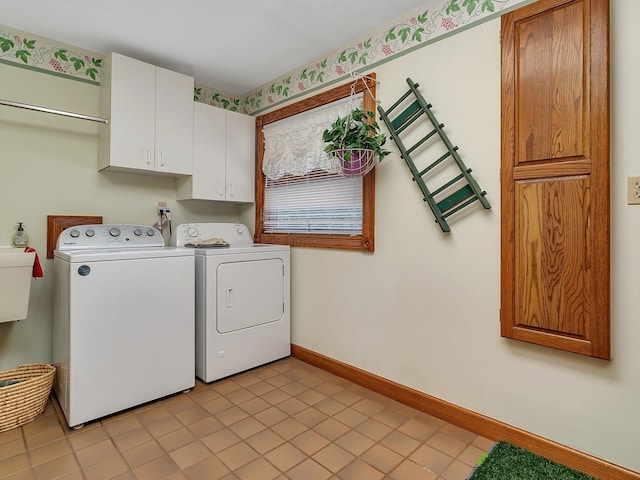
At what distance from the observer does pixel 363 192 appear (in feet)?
7.80

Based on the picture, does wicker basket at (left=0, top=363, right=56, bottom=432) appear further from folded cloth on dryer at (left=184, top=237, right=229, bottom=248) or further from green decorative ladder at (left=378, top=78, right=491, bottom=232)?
green decorative ladder at (left=378, top=78, right=491, bottom=232)

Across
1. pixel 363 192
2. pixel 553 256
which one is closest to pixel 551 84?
pixel 553 256

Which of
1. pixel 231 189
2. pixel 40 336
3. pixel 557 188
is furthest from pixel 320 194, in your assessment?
pixel 40 336

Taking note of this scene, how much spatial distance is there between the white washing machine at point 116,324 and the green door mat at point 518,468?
1.79 metres

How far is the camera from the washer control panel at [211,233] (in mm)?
2775

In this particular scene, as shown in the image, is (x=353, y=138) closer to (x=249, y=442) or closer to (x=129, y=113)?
(x=129, y=113)

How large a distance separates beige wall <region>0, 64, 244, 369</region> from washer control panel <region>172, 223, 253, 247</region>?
490mm

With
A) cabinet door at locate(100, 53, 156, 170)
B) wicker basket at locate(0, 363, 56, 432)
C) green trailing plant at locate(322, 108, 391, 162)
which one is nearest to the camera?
wicker basket at locate(0, 363, 56, 432)

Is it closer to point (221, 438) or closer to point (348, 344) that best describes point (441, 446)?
point (348, 344)

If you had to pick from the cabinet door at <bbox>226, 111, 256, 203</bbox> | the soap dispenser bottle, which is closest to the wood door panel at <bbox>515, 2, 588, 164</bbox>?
the cabinet door at <bbox>226, 111, 256, 203</bbox>

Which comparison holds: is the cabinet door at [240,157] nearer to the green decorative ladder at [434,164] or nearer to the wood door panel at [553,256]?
the green decorative ladder at [434,164]

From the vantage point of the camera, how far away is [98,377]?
1915 mm

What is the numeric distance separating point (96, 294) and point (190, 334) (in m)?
0.64

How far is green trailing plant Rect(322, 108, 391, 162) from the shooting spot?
6.81 ft
